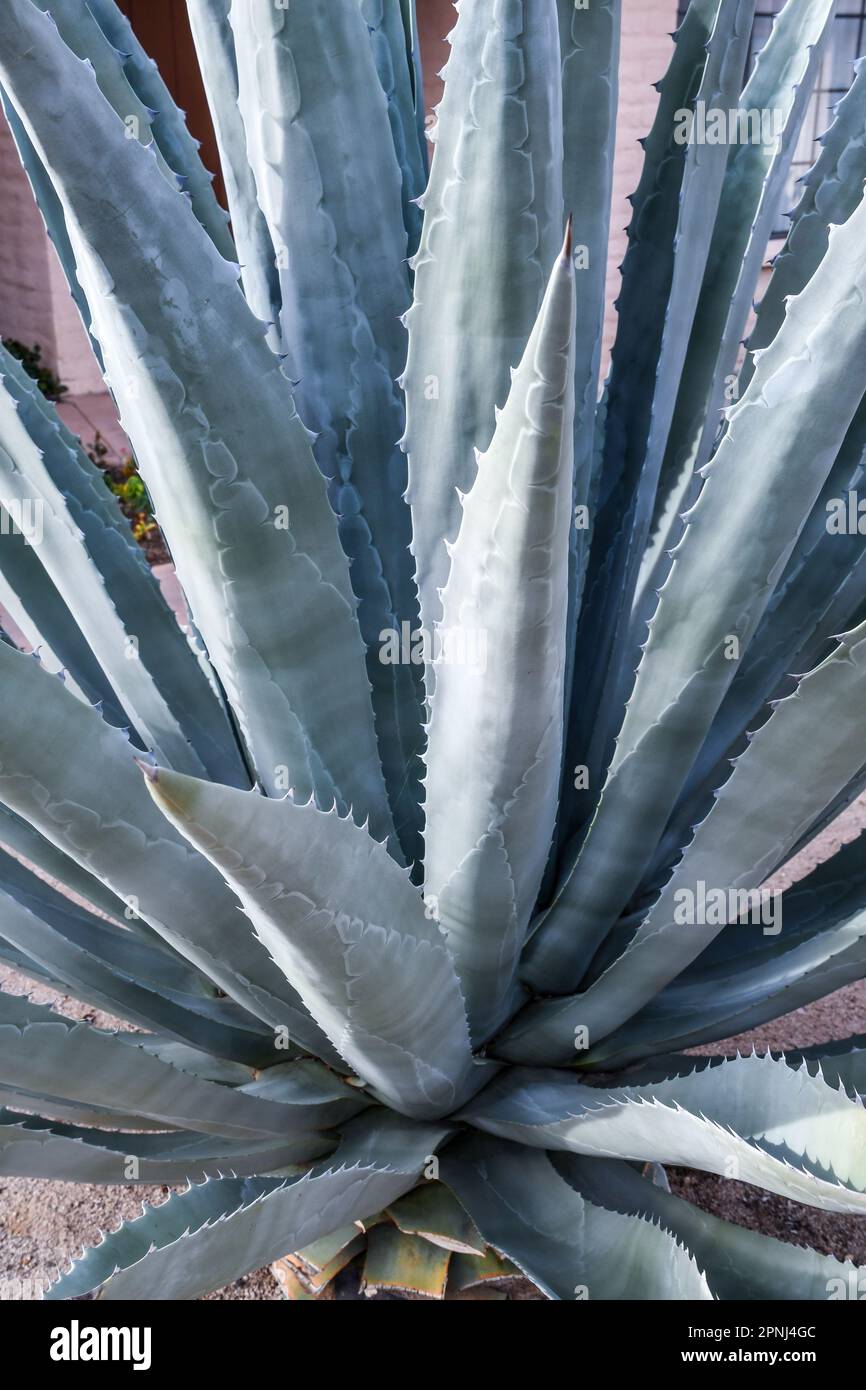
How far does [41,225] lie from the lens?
17.4 feet

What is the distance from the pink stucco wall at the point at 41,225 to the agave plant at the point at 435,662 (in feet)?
13.0

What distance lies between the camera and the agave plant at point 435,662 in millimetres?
981

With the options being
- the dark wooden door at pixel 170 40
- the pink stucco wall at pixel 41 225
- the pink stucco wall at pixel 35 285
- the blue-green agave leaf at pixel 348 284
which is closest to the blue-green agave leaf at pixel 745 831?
the blue-green agave leaf at pixel 348 284

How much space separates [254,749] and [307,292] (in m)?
0.48

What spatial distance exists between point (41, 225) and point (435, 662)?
492 cm

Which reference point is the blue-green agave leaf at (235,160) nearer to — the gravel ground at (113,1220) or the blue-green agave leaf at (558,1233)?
the blue-green agave leaf at (558,1233)

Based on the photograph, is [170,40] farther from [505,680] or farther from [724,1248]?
[724,1248]

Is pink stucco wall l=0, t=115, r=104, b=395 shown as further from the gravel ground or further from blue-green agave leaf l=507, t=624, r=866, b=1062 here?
blue-green agave leaf l=507, t=624, r=866, b=1062

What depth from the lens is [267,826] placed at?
0.84 m

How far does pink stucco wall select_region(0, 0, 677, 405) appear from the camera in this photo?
511 cm

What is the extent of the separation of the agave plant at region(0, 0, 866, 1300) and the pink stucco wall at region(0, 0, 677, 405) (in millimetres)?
3972

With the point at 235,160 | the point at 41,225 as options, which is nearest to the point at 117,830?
the point at 235,160
